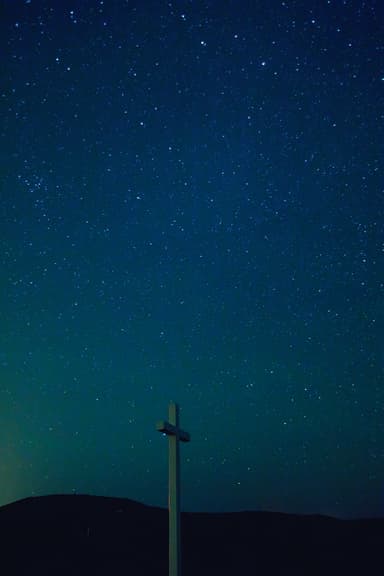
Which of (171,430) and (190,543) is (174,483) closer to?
(171,430)

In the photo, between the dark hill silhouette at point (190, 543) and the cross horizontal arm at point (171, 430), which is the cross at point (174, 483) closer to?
the cross horizontal arm at point (171, 430)

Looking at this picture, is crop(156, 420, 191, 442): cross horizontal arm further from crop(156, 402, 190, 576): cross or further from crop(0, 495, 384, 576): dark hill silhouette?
crop(0, 495, 384, 576): dark hill silhouette

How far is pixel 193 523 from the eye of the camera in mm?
33156

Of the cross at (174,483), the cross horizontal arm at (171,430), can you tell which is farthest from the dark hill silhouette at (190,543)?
the cross at (174,483)

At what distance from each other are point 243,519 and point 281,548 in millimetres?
5519

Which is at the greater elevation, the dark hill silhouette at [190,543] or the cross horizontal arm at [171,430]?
the cross horizontal arm at [171,430]

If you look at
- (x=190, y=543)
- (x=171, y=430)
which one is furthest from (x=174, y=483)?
(x=190, y=543)

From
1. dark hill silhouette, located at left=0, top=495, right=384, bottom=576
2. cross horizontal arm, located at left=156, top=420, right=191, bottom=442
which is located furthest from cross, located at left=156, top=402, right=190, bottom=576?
dark hill silhouette, located at left=0, top=495, right=384, bottom=576

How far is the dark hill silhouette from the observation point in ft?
85.0

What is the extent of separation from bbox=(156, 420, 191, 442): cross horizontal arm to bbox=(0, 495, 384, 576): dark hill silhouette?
20411 millimetres

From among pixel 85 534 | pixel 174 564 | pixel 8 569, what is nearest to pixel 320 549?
pixel 85 534

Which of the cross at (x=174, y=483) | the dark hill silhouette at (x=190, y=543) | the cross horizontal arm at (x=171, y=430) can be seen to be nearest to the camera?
the cross at (x=174, y=483)

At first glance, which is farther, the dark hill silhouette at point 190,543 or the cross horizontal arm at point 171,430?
the dark hill silhouette at point 190,543

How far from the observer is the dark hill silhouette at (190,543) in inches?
1021
